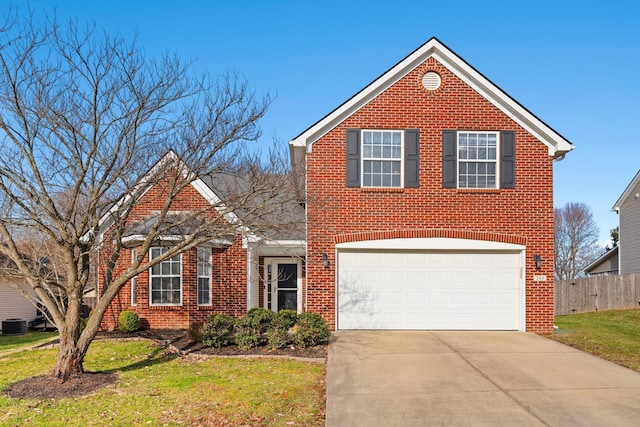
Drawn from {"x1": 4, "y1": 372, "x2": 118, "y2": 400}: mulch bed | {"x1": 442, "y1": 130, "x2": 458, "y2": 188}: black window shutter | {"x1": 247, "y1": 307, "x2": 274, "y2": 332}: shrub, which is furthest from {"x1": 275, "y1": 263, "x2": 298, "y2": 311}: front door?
{"x1": 4, "y1": 372, "x2": 118, "y2": 400}: mulch bed

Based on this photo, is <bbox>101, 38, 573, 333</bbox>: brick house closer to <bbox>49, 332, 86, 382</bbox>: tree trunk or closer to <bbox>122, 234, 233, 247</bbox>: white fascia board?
<bbox>122, 234, 233, 247</bbox>: white fascia board

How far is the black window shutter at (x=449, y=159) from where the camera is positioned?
14242 mm

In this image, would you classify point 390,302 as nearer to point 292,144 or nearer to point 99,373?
point 292,144

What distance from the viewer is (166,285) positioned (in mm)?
15508

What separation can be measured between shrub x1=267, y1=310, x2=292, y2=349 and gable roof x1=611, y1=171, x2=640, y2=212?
2128 cm

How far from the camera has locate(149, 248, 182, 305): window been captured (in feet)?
50.8

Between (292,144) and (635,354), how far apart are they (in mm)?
9025

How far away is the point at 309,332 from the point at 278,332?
0.66 meters

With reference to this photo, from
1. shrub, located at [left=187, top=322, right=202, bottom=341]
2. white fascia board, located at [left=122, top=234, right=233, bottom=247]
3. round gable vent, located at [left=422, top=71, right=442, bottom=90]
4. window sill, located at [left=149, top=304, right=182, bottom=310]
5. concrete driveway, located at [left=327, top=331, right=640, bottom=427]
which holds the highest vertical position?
round gable vent, located at [left=422, top=71, right=442, bottom=90]

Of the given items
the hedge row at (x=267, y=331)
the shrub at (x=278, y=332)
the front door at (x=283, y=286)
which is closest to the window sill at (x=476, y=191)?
the hedge row at (x=267, y=331)

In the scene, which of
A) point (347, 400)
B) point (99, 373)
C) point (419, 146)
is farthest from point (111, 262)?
point (419, 146)

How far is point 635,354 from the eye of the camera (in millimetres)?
11812

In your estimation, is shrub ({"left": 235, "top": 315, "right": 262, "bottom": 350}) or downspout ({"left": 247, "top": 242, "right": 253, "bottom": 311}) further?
downspout ({"left": 247, "top": 242, "right": 253, "bottom": 311})

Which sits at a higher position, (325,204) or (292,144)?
(292,144)
